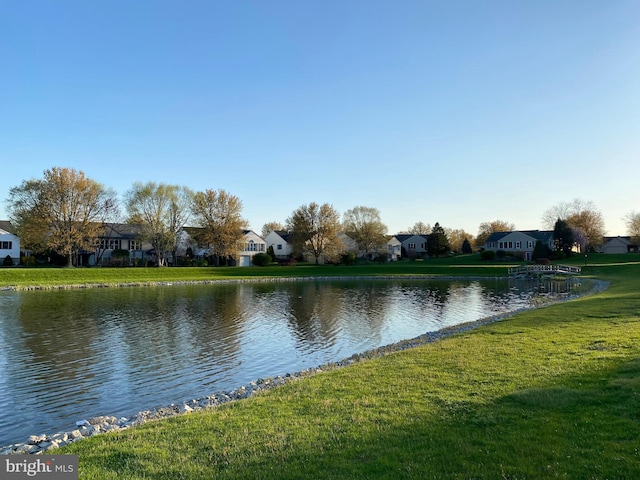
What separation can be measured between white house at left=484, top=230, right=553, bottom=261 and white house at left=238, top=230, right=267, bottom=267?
50.8 m

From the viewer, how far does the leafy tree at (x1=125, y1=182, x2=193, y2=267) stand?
69.0 metres

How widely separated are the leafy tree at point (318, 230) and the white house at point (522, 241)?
127 feet

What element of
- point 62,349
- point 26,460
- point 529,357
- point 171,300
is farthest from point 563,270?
point 26,460

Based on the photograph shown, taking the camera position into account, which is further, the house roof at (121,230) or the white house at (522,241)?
the white house at (522,241)

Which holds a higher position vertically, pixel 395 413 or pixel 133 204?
pixel 133 204

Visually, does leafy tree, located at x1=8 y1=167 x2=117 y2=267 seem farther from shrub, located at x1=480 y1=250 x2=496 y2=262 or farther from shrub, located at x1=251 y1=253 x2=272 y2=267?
shrub, located at x1=480 y1=250 x2=496 y2=262

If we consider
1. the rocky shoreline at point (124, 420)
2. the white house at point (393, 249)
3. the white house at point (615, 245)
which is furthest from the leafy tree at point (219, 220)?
the white house at point (615, 245)

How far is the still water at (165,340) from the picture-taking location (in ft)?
38.9

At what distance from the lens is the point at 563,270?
58031 mm

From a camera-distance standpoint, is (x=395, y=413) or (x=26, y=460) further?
(x=395, y=413)

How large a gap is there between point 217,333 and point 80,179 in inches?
1969

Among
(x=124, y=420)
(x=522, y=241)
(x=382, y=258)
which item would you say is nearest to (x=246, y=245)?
(x=382, y=258)

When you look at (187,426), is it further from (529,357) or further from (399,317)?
(399,317)

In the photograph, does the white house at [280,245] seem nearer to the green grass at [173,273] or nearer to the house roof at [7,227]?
the green grass at [173,273]
